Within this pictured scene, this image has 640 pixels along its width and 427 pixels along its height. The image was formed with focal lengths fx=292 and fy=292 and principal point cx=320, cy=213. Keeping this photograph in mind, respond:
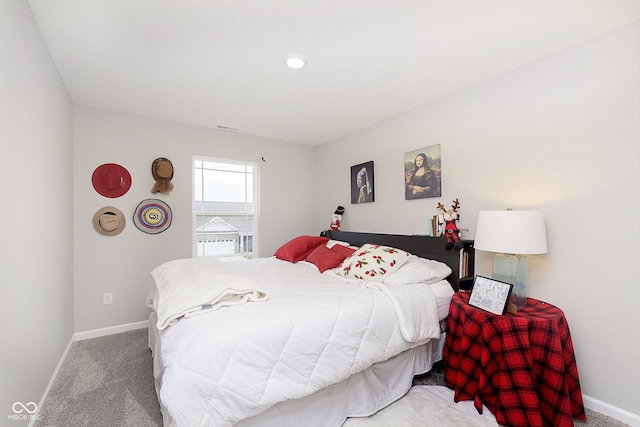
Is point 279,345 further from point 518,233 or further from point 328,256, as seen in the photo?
point 518,233

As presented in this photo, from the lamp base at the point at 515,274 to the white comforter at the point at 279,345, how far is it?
53cm

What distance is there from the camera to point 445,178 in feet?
8.86

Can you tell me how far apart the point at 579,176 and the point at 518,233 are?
58 centimetres

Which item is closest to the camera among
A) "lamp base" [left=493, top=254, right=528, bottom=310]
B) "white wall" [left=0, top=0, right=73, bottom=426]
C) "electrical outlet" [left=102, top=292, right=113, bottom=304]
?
"white wall" [left=0, top=0, right=73, bottom=426]

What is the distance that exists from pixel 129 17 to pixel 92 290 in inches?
105

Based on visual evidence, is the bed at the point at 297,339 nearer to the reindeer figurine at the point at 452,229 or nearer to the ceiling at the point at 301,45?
the reindeer figurine at the point at 452,229

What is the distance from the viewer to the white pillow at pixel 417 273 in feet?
7.04

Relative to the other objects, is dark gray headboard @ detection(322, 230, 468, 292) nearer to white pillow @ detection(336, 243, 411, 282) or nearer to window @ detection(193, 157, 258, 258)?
white pillow @ detection(336, 243, 411, 282)

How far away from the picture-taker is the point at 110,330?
10.1 feet

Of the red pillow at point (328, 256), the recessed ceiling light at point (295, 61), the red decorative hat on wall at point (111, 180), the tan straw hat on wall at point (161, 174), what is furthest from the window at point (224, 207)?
the recessed ceiling light at point (295, 61)

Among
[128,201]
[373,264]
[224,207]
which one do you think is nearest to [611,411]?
[373,264]

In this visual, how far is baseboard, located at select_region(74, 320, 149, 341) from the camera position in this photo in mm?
2942

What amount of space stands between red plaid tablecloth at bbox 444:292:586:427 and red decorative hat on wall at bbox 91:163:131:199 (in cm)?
345

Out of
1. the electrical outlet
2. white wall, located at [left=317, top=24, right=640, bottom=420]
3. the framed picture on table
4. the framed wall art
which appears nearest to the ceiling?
white wall, located at [left=317, top=24, right=640, bottom=420]
